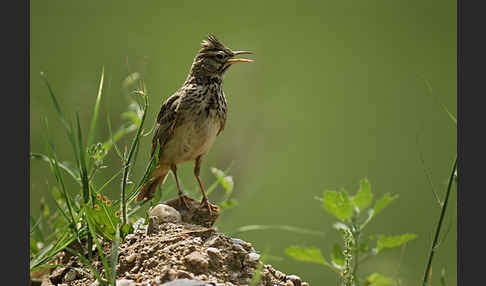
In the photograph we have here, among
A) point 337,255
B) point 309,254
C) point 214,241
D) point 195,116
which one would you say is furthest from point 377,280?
point 195,116

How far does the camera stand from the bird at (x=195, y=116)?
3715mm

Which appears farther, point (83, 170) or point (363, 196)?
point (363, 196)

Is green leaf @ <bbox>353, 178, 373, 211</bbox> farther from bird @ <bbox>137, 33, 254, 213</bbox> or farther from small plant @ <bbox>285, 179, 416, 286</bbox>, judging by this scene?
bird @ <bbox>137, 33, 254, 213</bbox>

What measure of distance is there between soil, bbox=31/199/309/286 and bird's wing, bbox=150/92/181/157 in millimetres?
877

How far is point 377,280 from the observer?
3082 millimetres

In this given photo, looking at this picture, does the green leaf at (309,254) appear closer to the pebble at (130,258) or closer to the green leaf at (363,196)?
the green leaf at (363,196)

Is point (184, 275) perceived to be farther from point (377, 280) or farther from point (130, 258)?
point (377, 280)

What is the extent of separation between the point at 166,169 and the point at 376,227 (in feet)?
14.0

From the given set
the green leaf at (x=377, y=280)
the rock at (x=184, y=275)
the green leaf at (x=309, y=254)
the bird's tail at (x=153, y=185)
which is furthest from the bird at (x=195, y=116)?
the rock at (x=184, y=275)

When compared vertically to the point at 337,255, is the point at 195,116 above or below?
above

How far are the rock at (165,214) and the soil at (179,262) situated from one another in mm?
17

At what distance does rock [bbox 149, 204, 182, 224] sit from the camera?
298 centimetres

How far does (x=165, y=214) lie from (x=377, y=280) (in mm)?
1177

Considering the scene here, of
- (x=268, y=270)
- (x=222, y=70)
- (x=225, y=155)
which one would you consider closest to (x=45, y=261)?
(x=268, y=270)
